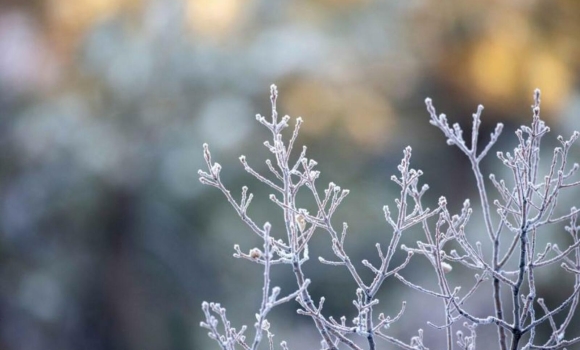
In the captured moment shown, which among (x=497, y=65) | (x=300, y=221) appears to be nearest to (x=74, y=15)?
(x=497, y=65)

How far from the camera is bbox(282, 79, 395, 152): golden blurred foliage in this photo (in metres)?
3.13

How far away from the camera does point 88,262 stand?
10.1 feet

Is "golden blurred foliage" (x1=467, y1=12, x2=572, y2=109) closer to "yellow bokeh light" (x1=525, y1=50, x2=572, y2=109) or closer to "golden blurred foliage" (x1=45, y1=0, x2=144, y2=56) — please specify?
"yellow bokeh light" (x1=525, y1=50, x2=572, y2=109)

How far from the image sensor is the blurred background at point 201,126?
9.88 feet

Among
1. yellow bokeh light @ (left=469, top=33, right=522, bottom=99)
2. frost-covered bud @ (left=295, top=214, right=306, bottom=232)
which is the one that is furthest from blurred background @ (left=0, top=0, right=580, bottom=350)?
frost-covered bud @ (left=295, top=214, right=306, bottom=232)

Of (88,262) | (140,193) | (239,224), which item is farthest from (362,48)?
(88,262)

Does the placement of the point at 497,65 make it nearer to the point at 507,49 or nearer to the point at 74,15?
the point at 507,49

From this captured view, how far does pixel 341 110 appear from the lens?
10.3ft

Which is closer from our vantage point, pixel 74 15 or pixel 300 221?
pixel 300 221

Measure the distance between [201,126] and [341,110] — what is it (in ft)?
1.96

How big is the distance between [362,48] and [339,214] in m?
0.74

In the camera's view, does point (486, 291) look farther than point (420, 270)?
No

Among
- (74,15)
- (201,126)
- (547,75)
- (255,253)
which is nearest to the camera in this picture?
(255,253)

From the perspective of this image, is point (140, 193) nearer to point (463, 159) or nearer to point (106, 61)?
point (106, 61)
